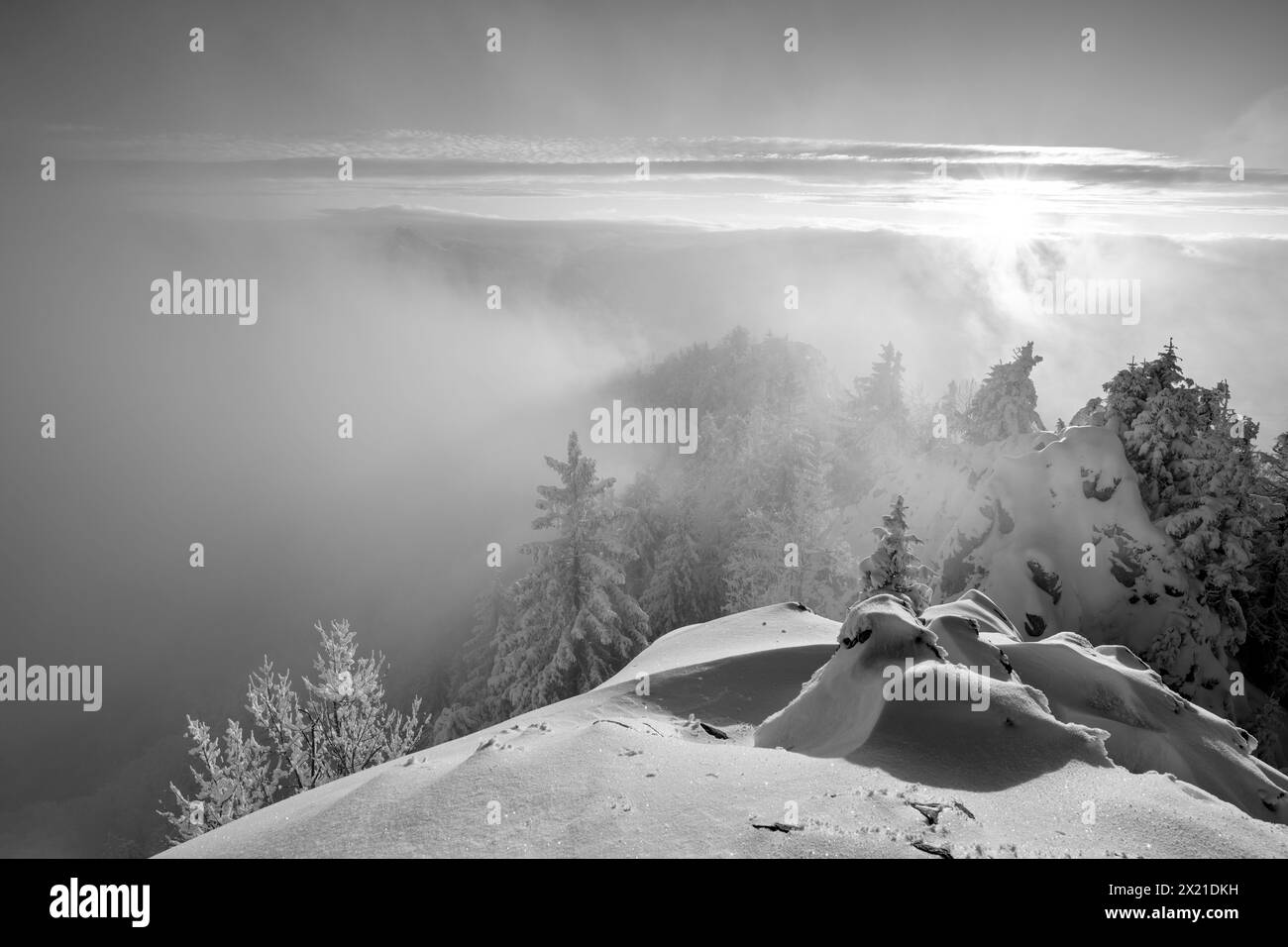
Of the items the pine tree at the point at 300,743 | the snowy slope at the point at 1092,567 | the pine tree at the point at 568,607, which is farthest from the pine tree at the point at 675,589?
the pine tree at the point at 300,743

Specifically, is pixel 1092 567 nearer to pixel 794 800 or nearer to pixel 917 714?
pixel 917 714

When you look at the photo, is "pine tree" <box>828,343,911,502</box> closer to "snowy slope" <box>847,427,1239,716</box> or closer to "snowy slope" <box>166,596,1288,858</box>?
"snowy slope" <box>847,427,1239,716</box>

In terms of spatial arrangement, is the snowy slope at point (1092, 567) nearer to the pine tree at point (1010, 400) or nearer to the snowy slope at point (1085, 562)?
the snowy slope at point (1085, 562)

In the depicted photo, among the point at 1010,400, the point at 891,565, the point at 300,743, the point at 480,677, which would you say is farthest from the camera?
the point at 480,677

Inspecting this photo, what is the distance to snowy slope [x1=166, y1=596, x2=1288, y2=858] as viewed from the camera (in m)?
6.94

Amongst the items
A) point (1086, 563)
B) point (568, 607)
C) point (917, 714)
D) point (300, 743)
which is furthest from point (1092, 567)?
point (300, 743)

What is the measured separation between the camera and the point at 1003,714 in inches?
416

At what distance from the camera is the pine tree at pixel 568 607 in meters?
32.2

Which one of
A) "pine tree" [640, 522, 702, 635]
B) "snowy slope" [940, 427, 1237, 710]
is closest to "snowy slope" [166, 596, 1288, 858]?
"snowy slope" [940, 427, 1237, 710]

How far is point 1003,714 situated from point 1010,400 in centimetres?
3119

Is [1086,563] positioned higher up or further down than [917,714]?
further down

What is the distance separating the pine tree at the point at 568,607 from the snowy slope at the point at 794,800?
2029cm
